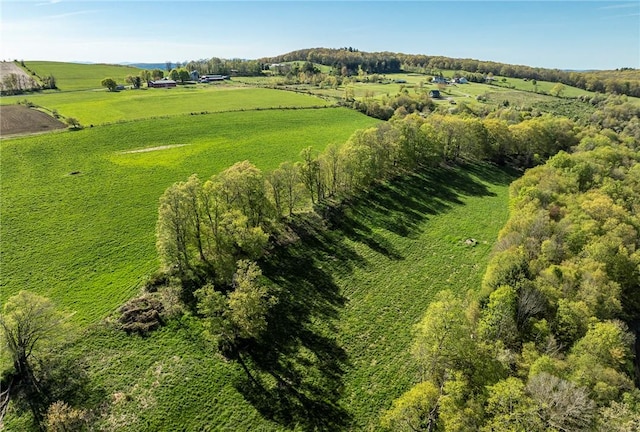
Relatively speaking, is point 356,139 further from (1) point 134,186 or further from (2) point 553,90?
(2) point 553,90

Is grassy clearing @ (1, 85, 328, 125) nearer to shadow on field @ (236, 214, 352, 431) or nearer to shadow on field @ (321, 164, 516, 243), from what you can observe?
shadow on field @ (321, 164, 516, 243)

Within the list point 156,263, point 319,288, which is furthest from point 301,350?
point 156,263

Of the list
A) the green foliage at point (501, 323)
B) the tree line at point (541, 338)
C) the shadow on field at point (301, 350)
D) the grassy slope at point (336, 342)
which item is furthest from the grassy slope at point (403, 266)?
the green foliage at point (501, 323)

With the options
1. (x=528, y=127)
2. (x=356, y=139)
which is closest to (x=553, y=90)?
(x=528, y=127)

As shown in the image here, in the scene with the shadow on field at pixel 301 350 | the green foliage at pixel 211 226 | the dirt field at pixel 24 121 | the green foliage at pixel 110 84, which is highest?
the green foliage at pixel 110 84

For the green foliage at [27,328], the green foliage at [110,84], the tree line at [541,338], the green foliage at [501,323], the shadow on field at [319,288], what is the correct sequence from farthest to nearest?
1. the green foliage at [110,84]
2. the green foliage at [501,323]
3. the shadow on field at [319,288]
4. the green foliage at [27,328]
5. the tree line at [541,338]

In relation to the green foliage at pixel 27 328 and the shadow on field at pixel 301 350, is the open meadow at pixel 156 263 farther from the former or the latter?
the green foliage at pixel 27 328

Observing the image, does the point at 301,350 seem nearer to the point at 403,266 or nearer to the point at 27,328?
the point at 403,266
